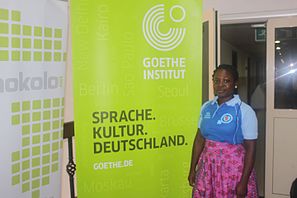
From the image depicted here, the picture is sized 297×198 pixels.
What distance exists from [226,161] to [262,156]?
2.17 meters

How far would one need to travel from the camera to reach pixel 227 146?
2180mm

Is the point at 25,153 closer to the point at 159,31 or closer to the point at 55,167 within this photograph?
the point at 55,167

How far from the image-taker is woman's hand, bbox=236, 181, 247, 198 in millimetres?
2143

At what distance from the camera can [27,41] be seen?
1674 millimetres

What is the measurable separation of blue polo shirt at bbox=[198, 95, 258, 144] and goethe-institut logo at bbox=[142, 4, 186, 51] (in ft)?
1.76

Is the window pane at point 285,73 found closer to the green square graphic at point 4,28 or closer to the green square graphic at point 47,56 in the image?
the green square graphic at point 47,56

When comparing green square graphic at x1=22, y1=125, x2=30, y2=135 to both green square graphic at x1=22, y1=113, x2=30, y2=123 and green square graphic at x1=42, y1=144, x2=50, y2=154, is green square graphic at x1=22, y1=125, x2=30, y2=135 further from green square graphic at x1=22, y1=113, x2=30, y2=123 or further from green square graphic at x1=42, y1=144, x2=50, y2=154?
green square graphic at x1=42, y1=144, x2=50, y2=154

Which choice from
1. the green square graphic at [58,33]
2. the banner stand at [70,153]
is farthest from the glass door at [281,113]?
the green square graphic at [58,33]

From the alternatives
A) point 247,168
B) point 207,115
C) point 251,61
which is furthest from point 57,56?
point 251,61

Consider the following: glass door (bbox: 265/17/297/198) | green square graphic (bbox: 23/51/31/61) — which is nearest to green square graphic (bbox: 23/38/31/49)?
green square graphic (bbox: 23/51/31/61)

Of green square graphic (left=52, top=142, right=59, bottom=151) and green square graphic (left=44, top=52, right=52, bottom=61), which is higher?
green square graphic (left=44, top=52, right=52, bottom=61)

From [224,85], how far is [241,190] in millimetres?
669

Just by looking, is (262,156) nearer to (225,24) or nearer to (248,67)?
(225,24)

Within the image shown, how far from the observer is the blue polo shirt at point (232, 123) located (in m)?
2.17
